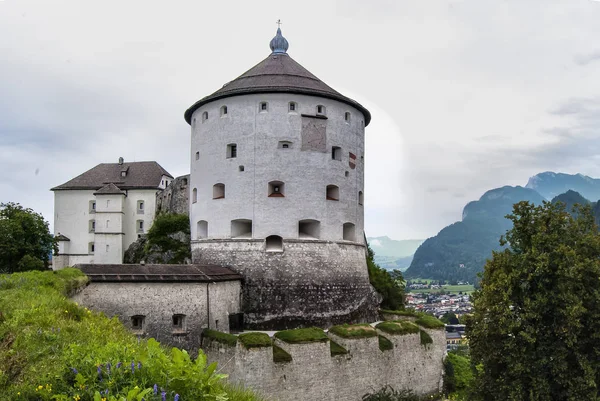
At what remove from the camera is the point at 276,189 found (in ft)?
72.5

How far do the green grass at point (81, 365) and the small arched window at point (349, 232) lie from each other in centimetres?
1657

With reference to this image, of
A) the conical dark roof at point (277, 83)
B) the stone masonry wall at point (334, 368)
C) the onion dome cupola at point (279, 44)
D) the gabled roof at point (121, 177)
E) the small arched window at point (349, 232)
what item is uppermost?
the onion dome cupola at point (279, 44)

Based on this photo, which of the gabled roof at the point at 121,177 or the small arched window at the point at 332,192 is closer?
the small arched window at the point at 332,192

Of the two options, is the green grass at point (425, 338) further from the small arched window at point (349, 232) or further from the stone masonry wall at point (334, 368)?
the small arched window at point (349, 232)

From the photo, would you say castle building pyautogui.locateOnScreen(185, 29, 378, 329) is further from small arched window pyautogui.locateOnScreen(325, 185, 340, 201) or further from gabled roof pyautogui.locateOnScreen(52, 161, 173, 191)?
gabled roof pyautogui.locateOnScreen(52, 161, 173, 191)

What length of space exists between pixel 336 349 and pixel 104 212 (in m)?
26.8

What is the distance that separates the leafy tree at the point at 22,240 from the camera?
25.4 m

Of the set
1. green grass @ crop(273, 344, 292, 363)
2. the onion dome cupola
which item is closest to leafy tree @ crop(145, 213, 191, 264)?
the onion dome cupola

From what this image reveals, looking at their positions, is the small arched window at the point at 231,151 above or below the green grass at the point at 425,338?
above

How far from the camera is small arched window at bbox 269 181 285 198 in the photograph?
2155cm

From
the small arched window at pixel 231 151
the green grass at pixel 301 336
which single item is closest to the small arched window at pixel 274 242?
the small arched window at pixel 231 151

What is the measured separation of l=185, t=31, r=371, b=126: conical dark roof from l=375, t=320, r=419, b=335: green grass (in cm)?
981

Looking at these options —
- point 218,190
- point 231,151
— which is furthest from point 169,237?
point 231,151

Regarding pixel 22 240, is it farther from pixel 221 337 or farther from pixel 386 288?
pixel 386 288
